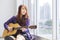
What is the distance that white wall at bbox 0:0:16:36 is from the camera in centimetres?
661

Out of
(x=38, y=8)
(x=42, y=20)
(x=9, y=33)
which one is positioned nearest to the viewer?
(x=9, y=33)

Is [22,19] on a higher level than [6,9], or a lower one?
lower

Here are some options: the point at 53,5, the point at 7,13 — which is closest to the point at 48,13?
the point at 53,5

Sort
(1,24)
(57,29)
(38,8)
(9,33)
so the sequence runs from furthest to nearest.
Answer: (1,24), (38,8), (9,33), (57,29)

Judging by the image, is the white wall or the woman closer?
the woman

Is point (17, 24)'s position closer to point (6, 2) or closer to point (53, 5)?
point (53, 5)

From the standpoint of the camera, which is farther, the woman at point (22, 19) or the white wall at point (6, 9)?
the white wall at point (6, 9)

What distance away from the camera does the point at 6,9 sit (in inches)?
262

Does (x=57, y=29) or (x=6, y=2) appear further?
(x=6, y=2)

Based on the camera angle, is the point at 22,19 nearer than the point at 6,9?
Yes

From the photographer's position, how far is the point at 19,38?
3.53 m

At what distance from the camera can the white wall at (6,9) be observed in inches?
260

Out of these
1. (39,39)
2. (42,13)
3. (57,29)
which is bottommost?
(39,39)

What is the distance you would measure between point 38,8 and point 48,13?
94cm
